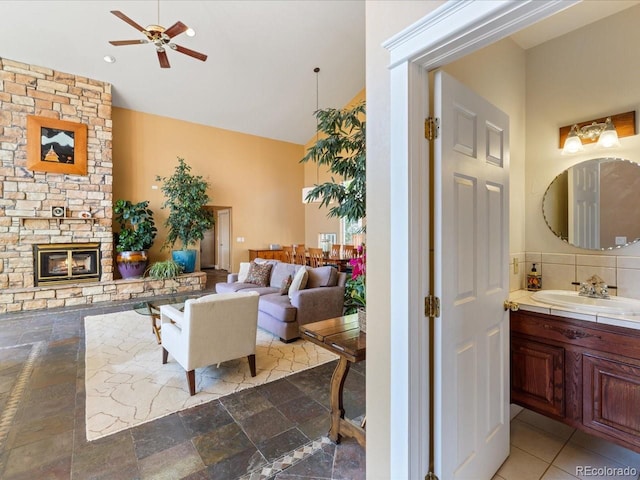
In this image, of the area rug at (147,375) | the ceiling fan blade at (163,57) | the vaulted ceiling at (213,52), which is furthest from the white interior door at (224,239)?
the area rug at (147,375)

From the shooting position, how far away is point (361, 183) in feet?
6.10

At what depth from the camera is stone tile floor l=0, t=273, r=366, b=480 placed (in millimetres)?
1758

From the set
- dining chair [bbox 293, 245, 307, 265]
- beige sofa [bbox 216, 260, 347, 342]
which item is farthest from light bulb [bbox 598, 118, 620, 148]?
dining chair [bbox 293, 245, 307, 265]

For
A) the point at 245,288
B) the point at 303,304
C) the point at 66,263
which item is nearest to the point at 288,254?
the point at 245,288

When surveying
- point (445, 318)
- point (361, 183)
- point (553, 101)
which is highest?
point (553, 101)

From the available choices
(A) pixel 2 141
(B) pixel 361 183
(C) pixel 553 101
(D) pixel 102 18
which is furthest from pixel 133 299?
(C) pixel 553 101

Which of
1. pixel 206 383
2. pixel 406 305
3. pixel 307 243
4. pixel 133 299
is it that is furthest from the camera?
pixel 307 243

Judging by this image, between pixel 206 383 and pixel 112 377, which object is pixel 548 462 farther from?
pixel 112 377

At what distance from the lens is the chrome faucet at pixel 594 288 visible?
2012mm

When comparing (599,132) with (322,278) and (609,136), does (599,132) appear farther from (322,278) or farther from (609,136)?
(322,278)

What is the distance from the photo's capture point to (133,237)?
6.45m

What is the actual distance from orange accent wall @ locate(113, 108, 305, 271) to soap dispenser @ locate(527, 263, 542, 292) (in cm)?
741

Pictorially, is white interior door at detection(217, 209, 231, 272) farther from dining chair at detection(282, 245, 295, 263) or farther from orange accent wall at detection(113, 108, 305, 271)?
dining chair at detection(282, 245, 295, 263)

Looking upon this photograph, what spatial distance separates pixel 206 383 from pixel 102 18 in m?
5.63
